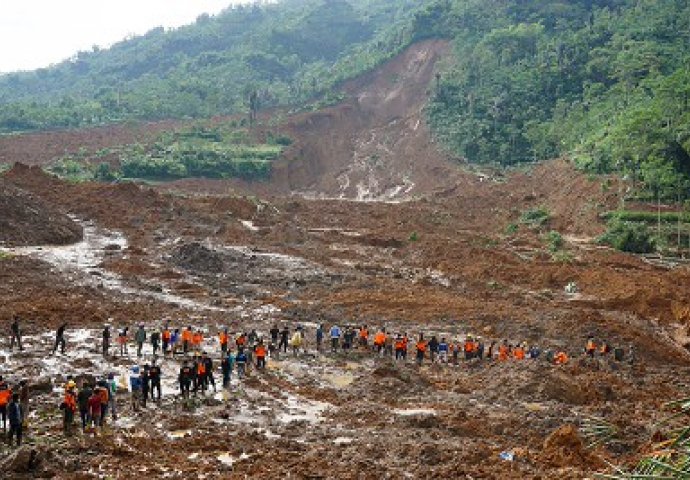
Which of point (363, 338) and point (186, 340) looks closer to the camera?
point (186, 340)

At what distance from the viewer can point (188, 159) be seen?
66.6 meters

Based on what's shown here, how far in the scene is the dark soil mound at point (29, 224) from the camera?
33219mm

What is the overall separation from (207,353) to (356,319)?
712 centimetres

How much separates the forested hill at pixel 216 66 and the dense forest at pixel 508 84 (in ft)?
1.28

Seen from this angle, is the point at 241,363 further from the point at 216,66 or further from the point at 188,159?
the point at 216,66

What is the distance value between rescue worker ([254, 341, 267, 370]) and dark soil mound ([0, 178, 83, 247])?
1909cm

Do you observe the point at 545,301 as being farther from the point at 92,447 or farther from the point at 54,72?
the point at 54,72

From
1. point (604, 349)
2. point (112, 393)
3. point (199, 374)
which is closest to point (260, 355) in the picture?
point (199, 374)

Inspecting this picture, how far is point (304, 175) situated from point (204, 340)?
53.5 m

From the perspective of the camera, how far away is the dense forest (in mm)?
49053

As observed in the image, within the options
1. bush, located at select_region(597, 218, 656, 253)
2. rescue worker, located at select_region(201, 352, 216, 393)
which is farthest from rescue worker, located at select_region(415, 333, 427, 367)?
bush, located at select_region(597, 218, 656, 253)

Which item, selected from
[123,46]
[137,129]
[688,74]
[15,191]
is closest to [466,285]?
[15,191]

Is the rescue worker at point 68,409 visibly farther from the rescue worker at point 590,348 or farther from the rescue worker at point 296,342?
the rescue worker at point 590,348

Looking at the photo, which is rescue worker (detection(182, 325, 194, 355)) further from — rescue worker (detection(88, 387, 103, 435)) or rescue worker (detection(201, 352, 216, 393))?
A: rescue worker (detection(88, 387, 103, 435))
